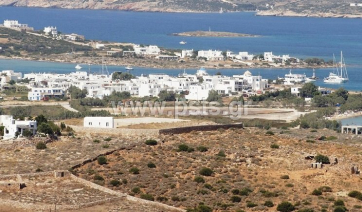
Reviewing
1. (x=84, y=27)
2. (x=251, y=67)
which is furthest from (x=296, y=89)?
(x=84, y=27)

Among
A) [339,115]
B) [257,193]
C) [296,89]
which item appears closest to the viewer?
[257,193]

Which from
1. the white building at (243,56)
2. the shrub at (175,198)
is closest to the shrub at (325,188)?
the shrub at (175,198)

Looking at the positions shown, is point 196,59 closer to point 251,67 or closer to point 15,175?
point 251,67

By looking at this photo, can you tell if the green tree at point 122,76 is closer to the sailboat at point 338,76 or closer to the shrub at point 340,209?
the sailboat at point 338,76

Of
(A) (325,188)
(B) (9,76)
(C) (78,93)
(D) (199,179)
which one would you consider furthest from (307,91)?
(A) (325,188)

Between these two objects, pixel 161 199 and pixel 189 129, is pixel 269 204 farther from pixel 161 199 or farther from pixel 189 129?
pixel 189 129

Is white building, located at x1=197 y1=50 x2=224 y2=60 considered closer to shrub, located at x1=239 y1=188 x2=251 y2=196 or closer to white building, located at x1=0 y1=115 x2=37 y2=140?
white building, located at x1=0 y1=115 x2=37 y2=140

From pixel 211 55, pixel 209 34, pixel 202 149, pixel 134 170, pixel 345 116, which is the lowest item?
pixel 345 116

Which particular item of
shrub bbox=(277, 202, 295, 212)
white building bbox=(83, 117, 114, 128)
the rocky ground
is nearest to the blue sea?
white building bbox=(83, 117, 114, 128)
